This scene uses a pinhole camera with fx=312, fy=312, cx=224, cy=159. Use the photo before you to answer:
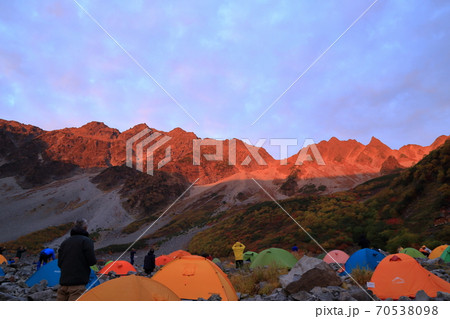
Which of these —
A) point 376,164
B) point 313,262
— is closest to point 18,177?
point 376,164

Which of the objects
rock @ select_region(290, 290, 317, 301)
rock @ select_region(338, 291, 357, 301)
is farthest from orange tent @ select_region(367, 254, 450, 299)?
rock @ select_region(290, 290, 317, 301)

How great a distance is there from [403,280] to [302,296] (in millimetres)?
2743

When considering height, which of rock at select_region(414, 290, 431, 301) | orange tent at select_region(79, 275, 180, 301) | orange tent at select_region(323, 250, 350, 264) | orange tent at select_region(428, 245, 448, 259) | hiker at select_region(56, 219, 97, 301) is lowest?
orange tent at select_region(323, 250, 350, 264)

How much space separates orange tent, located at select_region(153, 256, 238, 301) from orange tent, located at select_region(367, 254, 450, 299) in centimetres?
343

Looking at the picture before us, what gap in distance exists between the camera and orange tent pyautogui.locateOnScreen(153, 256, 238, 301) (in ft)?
25.2

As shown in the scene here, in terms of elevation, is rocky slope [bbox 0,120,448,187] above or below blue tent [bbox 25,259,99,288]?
above

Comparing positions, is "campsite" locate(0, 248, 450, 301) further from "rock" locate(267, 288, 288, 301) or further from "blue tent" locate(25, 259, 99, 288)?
"blue tent" locate(25, 259, 99, 288)

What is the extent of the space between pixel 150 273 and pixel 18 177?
161664 millimetres

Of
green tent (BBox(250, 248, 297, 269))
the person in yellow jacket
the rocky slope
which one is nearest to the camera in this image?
green tent (BBox(250, 248, 297, 269))

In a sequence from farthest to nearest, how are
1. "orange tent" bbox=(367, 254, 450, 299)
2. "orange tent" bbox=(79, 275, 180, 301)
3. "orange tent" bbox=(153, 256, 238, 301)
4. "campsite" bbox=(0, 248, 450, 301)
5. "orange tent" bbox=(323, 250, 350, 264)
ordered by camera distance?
1. "orange tent" bbox=(323, 250, 350, 264)
2. "orange tent" bbox=(153, 256, 238, 301)
3. "orange tent" bbox=(367, 254, 450, 299)
4. "campsite" bbox=(0, 248, 450, 301)
5. "orange tent" bbox=(79, 275, 180, 301)

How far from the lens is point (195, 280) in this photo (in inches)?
313

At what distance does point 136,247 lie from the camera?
5494 cm

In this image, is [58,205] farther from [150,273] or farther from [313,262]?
[313,262]

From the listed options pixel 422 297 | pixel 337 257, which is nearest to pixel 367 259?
pixel 337 257
